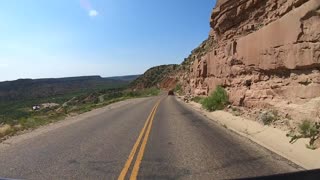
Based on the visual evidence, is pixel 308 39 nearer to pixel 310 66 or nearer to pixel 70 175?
pixel 310 66

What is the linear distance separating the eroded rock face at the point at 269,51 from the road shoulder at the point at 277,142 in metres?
1.36

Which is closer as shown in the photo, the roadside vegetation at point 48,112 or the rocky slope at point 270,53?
the rocky slope at point 270,53

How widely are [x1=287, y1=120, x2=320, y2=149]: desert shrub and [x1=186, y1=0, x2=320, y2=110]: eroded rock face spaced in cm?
144

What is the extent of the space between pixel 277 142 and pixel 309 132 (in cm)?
119

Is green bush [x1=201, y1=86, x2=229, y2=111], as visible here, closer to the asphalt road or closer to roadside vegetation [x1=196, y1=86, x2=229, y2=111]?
roadside vegetation [x1=196, y1=86, x2=229, y2=111]

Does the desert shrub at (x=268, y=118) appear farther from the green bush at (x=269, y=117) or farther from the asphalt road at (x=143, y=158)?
the asphalt road at (x=143, y=158)

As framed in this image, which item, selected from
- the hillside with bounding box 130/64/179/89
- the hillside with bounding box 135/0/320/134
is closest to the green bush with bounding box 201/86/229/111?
the hillside with bounding box 135/0/320/134

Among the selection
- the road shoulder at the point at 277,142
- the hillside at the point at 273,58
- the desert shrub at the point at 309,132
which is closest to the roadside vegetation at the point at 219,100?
the hillside at the point at 273,58

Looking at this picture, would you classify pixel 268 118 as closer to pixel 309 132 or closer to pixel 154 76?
pixel 309 132

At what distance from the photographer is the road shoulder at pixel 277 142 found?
915 cm

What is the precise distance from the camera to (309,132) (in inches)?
427

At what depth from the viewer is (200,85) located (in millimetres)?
45000

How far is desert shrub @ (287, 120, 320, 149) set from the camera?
1044 cm

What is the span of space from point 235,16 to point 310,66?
42.0ft
